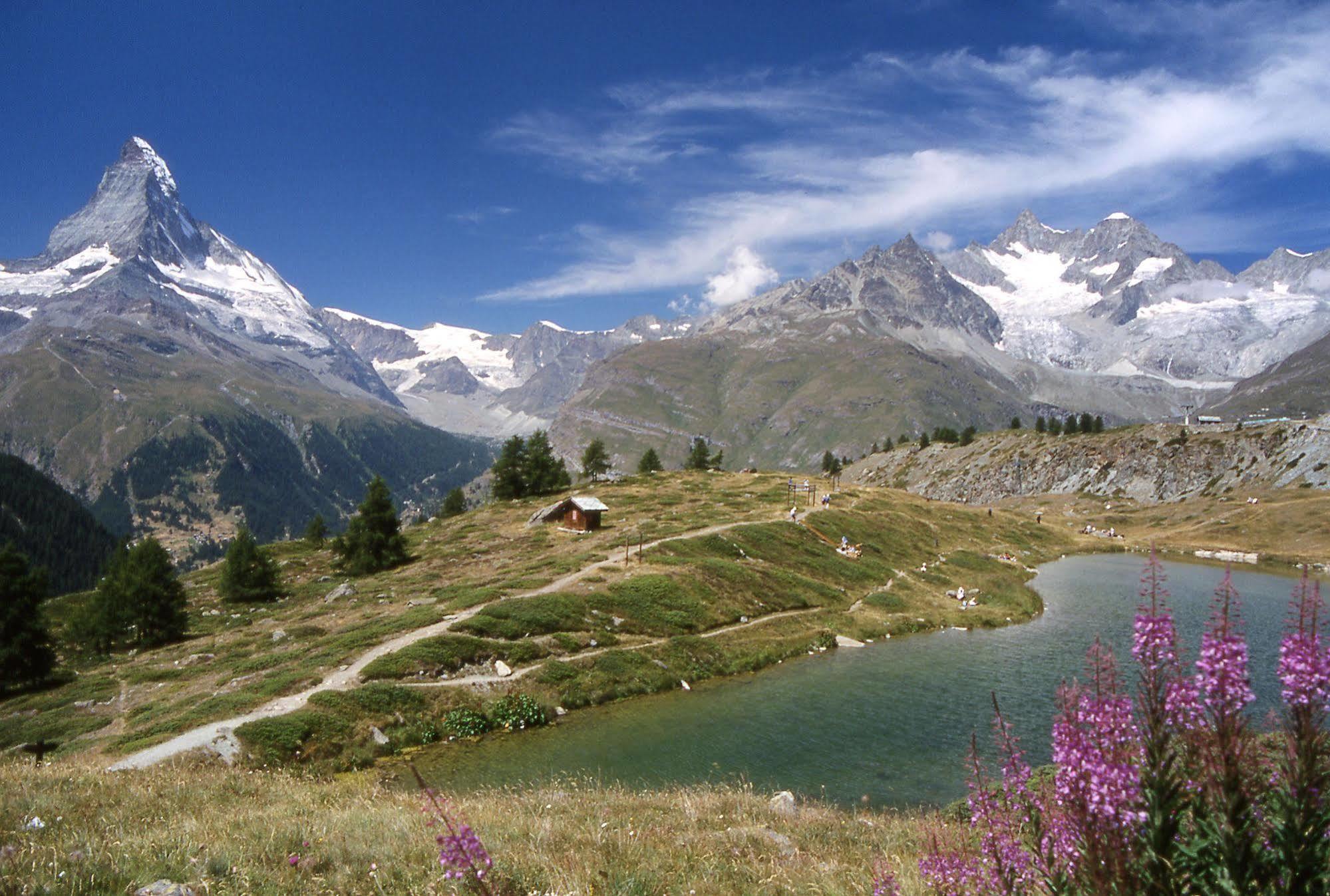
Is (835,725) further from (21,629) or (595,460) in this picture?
(595,460)

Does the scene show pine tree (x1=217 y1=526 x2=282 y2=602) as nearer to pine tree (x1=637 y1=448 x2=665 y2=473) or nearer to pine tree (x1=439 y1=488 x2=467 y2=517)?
pine tree (x1=439 y1=488 x2=467 y2=517)

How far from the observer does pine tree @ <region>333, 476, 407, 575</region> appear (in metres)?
66.6

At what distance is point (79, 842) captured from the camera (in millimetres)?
9328

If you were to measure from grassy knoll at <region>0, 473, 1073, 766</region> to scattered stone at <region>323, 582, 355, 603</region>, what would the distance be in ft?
1.92

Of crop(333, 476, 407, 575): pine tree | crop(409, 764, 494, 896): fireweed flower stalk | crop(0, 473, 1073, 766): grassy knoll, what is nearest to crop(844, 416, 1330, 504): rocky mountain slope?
crop(0, 473, 1073, 766): grassy knoll

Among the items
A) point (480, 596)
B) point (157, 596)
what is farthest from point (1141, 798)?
point (157, 596)

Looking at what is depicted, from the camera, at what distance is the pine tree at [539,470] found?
11069 centimetres

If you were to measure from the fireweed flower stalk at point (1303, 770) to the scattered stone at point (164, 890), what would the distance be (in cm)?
1102

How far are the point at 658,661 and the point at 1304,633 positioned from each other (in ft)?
122

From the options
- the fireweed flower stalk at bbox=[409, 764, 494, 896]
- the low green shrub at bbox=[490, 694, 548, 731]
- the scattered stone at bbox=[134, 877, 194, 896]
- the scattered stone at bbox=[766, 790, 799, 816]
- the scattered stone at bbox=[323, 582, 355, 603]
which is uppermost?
the fireweed flower stalk at bbox=[409, 764, 494, 896]

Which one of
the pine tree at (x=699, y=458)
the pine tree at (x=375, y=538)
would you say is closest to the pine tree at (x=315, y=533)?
the pine tree at (x=375, y=538)

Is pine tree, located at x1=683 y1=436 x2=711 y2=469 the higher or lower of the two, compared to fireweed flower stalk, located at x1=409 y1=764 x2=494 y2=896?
higher

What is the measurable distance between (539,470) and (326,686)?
79428 mm

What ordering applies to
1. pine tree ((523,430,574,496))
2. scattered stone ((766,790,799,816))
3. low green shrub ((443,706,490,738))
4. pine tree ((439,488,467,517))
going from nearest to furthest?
scattered stone ((766,790,799,816))
low green shrub ((443,706,490,738))
pine tree ((523,430,574,496))
pine tree ((439,488,467,517))
